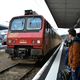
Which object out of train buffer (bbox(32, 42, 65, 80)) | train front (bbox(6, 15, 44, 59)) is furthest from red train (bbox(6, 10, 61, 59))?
train buffer (bbox(32, 42, 65, 80))

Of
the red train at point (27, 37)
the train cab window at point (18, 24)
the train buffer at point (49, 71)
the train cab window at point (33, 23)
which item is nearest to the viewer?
the train buffer at point (49, 71)

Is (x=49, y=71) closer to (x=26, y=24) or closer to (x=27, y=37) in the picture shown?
(x=27, y=37)

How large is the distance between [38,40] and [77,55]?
8.02 meters

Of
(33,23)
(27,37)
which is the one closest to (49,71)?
(27,37)

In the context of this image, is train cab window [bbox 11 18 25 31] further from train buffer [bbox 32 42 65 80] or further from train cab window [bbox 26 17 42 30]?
train buffer [bbox 32 42 65 80]

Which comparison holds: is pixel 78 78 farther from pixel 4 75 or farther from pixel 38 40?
pixel 38 40

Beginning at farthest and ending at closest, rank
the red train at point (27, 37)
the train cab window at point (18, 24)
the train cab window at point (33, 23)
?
the train cab window at point (18, 24) < the train cab window at point (33, 23) < the red train at point (27, 37)

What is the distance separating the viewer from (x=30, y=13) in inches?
615

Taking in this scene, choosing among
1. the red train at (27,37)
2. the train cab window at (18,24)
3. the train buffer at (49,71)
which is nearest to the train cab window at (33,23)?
the red train at (27,37)

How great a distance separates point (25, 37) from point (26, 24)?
3.21 feet

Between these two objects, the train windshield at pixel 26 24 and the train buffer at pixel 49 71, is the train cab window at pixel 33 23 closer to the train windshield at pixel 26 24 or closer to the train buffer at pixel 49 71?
the train windshield at pixel 26 24

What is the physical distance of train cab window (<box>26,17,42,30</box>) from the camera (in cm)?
1472

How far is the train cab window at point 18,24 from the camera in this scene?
1505cm

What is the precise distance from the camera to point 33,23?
1484cm
